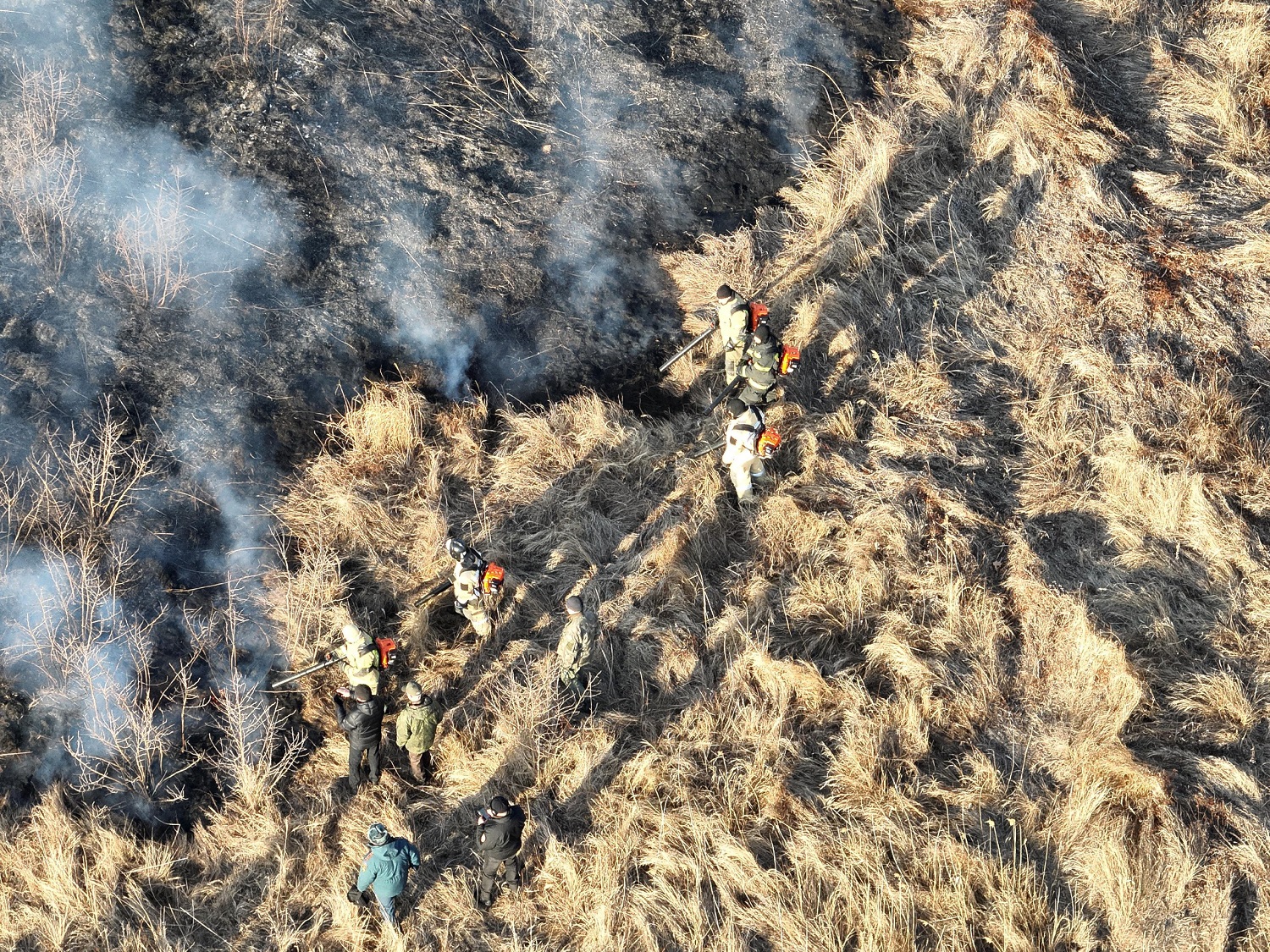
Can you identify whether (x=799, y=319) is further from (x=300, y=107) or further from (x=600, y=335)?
(x=300, y=107)

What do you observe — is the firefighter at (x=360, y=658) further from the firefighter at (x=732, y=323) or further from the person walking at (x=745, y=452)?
the firefighter at (x=732, y=323)

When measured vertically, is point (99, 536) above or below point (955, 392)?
below

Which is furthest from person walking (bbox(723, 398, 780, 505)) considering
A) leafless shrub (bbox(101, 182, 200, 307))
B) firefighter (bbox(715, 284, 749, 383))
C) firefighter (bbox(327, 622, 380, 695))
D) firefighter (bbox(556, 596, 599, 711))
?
leafless shrub (bbox(101, 182, 200, 307))

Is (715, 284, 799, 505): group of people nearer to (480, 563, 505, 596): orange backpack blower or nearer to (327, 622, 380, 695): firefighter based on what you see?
(480, 563, 505, 596): orange backpack blower

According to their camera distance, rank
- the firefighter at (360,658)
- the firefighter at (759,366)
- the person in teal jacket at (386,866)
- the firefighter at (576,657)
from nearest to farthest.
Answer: the person in teal jacket at (386,866)
the firefighter at (360,658)
the firefighter at (576,657)
the firefighter at (759,366)

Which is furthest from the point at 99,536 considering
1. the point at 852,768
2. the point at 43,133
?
the point at 852,768

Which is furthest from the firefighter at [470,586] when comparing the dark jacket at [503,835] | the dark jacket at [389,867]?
the dark jacket at [389,867]
